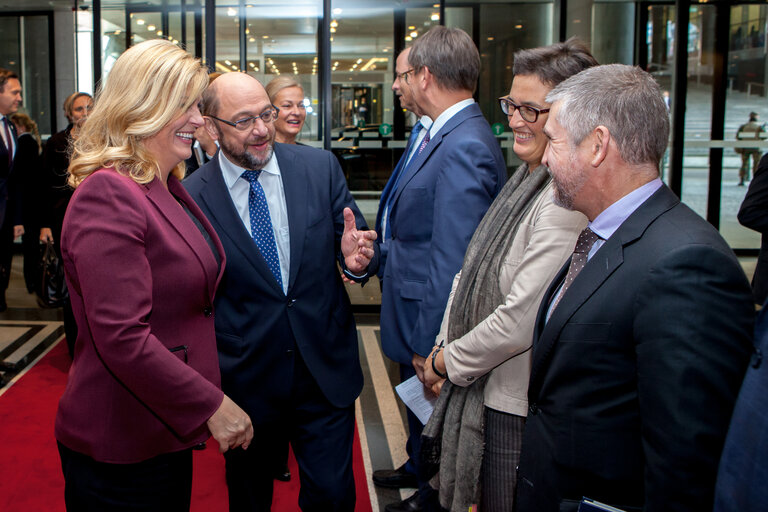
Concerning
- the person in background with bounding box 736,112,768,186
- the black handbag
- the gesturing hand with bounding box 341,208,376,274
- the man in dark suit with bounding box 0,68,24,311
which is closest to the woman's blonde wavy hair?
the gesturing hand with bounding box 341,208,376,274

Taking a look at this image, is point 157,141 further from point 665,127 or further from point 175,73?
point 665,127

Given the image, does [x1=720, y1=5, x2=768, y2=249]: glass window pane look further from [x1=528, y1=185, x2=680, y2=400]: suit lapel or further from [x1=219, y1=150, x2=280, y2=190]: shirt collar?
[x1=528, y1=185, x2=680, y2=400]: suit lapel

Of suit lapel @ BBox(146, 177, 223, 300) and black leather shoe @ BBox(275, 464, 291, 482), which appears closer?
suit lapel @ BBox(146, 177, 223, 300)

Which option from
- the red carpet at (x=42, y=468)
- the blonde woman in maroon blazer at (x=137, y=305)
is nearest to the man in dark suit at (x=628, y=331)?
the blonde woman in maroon blazer at (x=137, y=305)

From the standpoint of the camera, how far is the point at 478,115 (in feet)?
8.73

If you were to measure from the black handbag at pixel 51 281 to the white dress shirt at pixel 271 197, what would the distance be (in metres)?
3.06

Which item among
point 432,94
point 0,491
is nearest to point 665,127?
point 432,94

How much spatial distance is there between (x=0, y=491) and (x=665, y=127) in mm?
3248

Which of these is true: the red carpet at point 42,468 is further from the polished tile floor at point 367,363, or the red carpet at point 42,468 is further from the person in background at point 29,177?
the person in background at point 29,177

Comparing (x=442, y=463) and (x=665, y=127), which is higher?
(x=665, y=127)

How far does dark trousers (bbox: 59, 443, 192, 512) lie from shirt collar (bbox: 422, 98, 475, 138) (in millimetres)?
1519

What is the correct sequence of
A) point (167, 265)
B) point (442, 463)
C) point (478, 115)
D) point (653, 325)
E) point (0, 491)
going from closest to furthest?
point (653, 325)
point (167, 265)
point (442, 463)
point (478, 115)
point (0, 491)

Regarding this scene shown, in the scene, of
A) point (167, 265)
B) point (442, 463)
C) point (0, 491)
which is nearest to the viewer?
point (167, 265)

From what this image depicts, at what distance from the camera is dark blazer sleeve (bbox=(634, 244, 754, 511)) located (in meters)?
1.19
